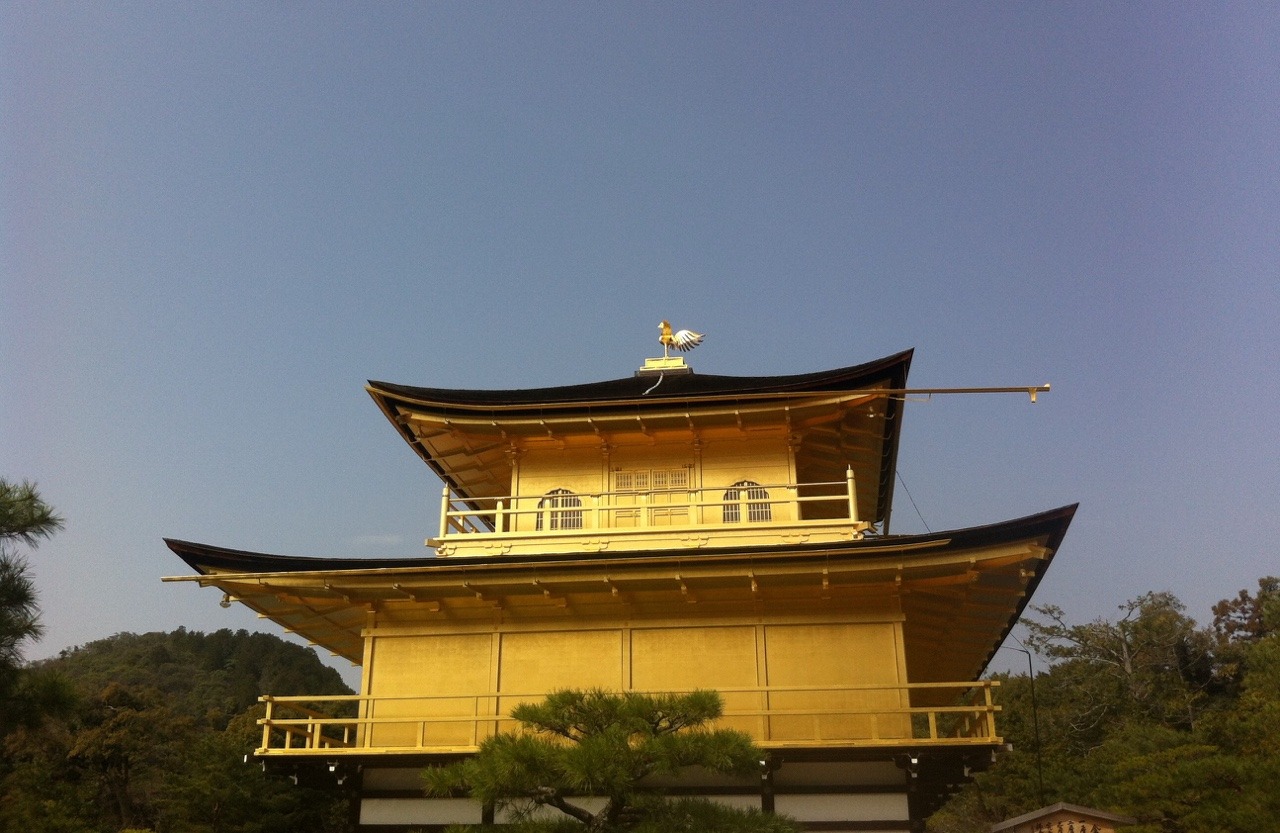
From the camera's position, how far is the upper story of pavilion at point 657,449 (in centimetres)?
1498

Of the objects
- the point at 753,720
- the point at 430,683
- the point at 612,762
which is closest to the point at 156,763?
the point at 430,683

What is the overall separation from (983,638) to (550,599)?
7510 mm

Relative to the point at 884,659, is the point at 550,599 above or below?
above

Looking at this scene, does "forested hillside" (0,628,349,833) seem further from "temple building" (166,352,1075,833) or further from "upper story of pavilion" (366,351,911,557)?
"upper story of pavilion" (366,351,911,557)

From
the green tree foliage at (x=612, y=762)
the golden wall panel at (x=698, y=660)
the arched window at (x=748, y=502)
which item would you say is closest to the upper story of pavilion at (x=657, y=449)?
the arched window at (x=748, y=502)

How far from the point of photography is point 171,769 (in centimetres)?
3575

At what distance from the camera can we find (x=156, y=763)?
37812mm

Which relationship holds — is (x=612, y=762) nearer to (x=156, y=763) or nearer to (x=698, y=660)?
(x=698, y=660)

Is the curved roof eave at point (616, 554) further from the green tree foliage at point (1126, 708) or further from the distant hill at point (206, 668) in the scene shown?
the distant hill at point (206, 668)

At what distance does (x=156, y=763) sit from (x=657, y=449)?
102 ft

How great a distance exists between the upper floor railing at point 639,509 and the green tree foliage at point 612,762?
208 inches

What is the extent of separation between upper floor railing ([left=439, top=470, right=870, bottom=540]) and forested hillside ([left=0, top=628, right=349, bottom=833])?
4999mm

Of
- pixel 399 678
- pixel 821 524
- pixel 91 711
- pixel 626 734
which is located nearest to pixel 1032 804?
pixel 821 524

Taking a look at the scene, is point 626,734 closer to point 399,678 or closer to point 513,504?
point 399,678
